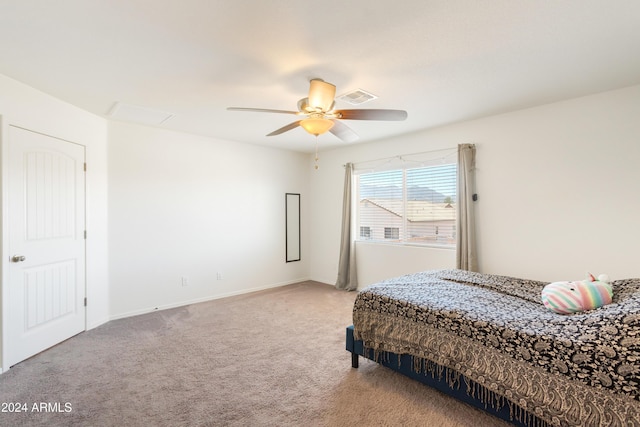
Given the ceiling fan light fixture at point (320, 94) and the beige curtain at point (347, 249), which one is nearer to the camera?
the ceiling fan light fixture at point (320, 94)

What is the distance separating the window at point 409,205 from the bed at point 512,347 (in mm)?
1569

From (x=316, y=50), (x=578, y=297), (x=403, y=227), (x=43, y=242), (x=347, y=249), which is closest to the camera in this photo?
(x=578, y=297)

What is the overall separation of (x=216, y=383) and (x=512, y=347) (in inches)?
84.1

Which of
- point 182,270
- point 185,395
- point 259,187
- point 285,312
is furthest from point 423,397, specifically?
point 259,187

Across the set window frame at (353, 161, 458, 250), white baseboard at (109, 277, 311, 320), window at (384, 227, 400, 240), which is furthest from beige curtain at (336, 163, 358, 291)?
white baseboard at (109, 277, 311, 320)

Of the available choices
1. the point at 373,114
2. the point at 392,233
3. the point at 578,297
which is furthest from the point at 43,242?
the point at 578,297

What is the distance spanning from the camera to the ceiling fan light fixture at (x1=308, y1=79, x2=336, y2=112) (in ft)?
7.97

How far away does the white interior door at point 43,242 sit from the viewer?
2662 mm

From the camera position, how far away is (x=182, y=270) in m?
4.36

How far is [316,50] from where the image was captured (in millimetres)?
2123

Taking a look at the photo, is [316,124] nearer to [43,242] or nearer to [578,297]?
[578,297]

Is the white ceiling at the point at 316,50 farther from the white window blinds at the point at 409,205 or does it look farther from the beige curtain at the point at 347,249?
the beige curtain at the point at 347,249

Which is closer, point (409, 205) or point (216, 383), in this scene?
point (216, 383)

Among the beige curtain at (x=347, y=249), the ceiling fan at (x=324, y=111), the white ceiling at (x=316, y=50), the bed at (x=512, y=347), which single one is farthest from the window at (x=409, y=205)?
the ceiling fan at (x=324, y=111)
